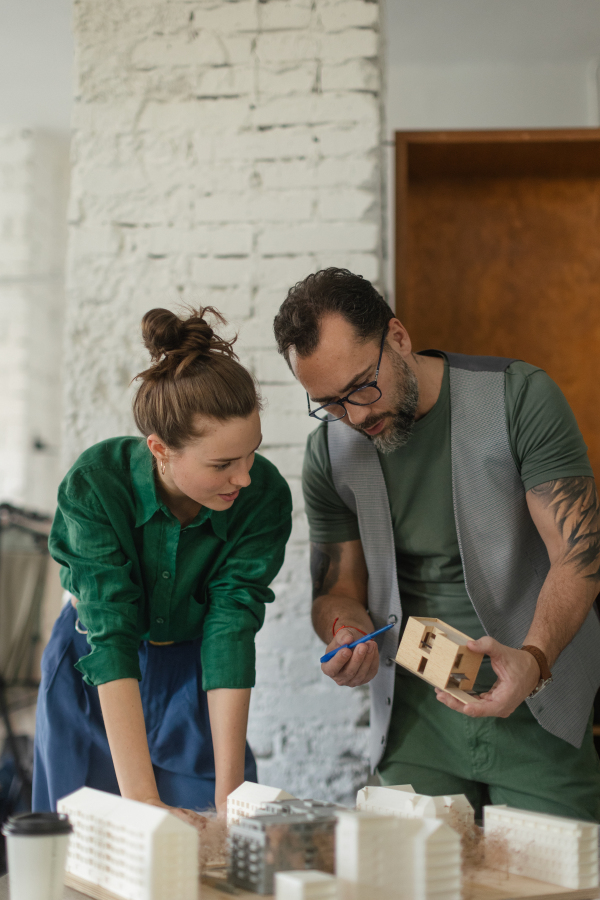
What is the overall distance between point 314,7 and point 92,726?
1.93 metres

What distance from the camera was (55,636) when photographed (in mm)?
1640

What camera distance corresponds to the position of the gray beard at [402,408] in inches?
65.1

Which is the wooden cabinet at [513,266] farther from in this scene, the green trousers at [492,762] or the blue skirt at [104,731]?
the blue skirt at [104,731]

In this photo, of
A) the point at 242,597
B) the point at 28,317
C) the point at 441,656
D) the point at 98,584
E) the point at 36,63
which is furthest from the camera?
the point at 28,317

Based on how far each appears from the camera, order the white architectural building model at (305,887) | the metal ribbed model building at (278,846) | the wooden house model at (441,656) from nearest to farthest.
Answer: the white architectural building model at (305,887)
the metal ribbed model building at (278,846)
the wooden house model at (441,656)

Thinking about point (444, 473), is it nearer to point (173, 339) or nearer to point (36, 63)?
point (173, 339)

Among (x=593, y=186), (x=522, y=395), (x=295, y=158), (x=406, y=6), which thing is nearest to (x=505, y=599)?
(x=522, y=395)

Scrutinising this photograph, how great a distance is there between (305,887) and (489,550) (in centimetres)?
91

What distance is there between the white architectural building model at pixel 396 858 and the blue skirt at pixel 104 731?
0.69m

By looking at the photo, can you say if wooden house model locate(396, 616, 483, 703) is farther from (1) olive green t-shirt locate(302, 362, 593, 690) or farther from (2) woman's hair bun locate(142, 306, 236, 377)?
(2) woman's hair bun locate(142, 306, 236, 377)

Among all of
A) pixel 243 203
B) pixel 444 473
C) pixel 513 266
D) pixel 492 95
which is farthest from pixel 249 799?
pixel 492 95

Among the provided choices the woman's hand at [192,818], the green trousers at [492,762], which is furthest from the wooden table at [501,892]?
the green trousers at [492,762]

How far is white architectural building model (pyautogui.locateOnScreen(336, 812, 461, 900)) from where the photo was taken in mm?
932

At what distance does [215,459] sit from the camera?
142 cm
